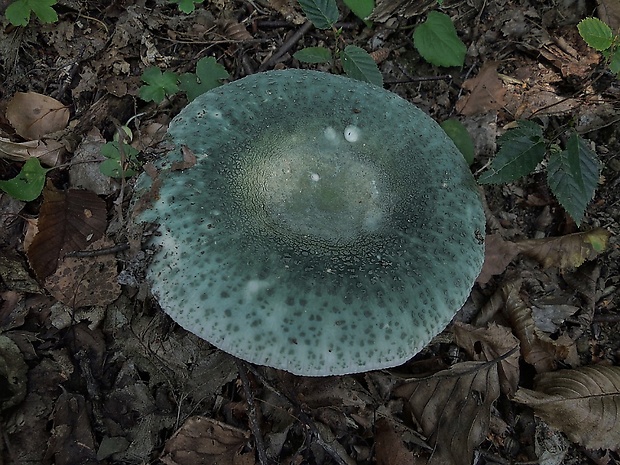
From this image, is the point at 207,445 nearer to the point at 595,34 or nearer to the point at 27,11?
the point at 27,11

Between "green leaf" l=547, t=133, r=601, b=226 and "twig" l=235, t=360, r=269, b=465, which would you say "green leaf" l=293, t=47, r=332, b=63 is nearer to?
"green leaf" l=547, t=133, r=601, b=226

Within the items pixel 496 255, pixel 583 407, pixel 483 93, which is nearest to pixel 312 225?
pixel 496 255

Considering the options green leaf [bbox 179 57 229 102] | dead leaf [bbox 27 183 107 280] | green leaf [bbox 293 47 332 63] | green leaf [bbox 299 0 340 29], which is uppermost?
green leaf [bbox 299 0 340 29]

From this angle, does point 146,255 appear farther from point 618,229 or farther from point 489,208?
point 618,229

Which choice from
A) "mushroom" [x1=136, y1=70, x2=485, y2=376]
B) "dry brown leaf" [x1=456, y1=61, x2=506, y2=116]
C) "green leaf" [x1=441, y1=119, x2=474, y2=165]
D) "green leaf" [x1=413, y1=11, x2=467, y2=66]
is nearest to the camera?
"mushroom" [x1=136, y1=70, x2=485, y2=376]

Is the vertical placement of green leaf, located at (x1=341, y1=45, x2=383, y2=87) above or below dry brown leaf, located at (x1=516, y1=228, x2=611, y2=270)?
above

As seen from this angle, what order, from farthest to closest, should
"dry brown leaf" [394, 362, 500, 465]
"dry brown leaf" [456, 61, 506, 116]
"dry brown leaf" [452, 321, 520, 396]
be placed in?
1. "dry brown leaf" [456, 61, 506, 116]
2. "dry brown leaf" [452, 321, 520, 396]
3. "dry brown leaf" [394, 362, 500, 465]

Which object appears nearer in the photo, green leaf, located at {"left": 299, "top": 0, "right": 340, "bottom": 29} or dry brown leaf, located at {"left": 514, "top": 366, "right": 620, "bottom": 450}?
dry brown leaf, located at {"left": 514, "top": 366, "right": 620, "bottom": 450}

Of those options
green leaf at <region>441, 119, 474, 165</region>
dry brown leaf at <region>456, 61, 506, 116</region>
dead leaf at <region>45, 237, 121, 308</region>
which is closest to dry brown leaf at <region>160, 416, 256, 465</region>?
dead leaf at <region>45, 237, 121, 308</region>
